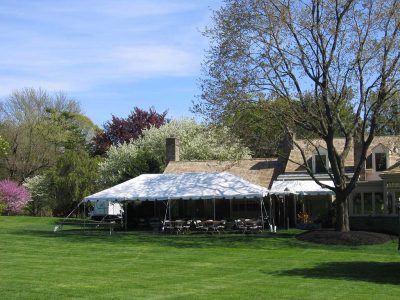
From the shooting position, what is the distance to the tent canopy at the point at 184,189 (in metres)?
30.8

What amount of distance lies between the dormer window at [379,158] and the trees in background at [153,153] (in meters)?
10.0

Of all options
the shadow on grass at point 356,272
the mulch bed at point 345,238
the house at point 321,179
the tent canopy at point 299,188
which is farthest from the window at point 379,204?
the shadow on grass at point 356,272

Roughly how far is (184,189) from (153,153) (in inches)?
611

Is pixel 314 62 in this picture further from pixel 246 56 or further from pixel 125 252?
pixel 125 252

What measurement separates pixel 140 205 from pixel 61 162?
37.5ft

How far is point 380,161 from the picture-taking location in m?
36.4

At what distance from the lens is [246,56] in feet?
87.2

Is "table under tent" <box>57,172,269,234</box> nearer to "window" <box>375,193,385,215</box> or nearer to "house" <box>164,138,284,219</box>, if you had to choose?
"house" <box>164,138,284,219</box>

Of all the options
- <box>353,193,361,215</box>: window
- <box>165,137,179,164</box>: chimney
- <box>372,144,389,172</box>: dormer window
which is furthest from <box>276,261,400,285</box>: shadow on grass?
<box>165,137,179,164</box>: chimney

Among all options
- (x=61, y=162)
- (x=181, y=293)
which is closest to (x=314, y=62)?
(x=181, y=293)

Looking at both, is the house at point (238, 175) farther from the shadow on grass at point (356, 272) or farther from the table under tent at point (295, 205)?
the shadow on grass at point (356, 272)

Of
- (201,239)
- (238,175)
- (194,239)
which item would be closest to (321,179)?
(238,175)

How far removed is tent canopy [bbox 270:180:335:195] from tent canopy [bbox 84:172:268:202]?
1845mm

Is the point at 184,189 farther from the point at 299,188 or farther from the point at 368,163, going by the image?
the point at 368,163
